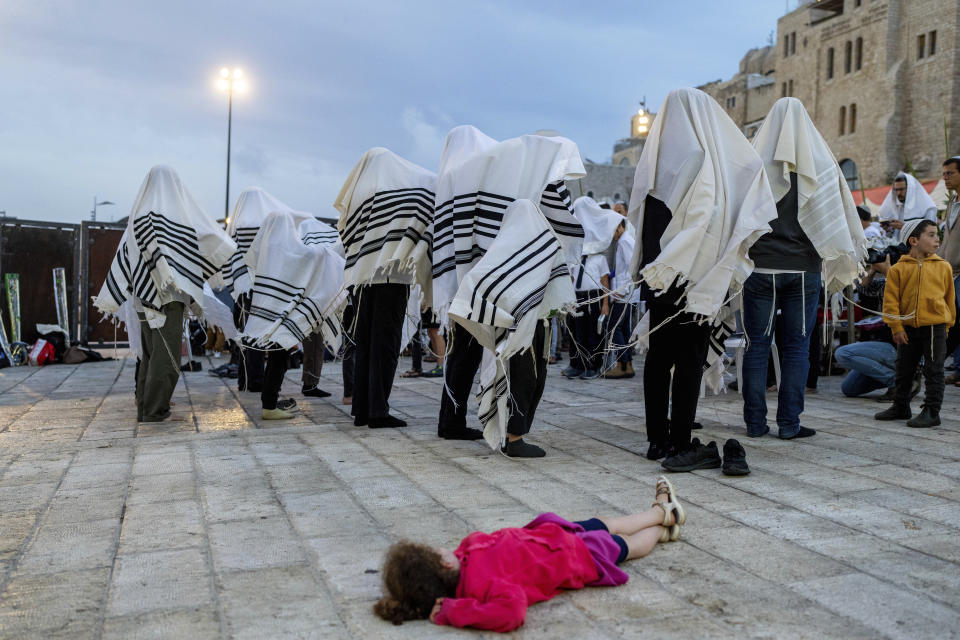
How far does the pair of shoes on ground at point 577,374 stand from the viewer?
9359 millimetres

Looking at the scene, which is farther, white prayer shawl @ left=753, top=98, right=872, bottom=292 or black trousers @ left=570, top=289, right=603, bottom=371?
black trousers @ left=570, top=289, right=603, bottom=371

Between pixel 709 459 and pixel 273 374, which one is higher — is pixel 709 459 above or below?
below

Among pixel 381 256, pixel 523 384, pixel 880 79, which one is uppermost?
pixel 880 79

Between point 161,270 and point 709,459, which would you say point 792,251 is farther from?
point 161,270

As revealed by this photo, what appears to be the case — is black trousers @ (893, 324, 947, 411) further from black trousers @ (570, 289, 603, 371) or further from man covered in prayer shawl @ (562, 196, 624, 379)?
black trousers @ (570, 289, 603, 371)

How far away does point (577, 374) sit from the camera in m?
9.51

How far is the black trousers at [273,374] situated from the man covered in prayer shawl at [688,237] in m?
3.02

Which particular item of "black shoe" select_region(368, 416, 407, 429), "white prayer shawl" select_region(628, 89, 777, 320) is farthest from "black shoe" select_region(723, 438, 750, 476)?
"black shoe" select_region(368, 416, 407, 429)

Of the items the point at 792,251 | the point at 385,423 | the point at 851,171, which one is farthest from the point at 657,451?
the point at 851,171

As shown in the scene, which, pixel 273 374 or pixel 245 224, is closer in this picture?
pixel 273 374

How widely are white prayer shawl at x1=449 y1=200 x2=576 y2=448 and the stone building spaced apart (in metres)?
37.1

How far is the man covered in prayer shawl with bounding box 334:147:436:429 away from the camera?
18.6 ft

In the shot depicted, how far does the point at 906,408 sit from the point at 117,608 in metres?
5.39

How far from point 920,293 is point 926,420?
2.89 feet
